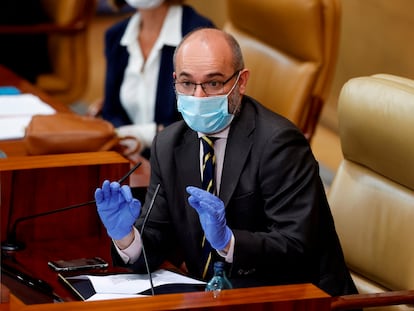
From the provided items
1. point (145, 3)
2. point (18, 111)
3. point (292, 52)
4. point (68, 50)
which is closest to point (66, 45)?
point (68, 50)

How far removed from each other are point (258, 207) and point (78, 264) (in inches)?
18.7

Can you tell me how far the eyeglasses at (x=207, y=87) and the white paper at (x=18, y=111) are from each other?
42.1 inches

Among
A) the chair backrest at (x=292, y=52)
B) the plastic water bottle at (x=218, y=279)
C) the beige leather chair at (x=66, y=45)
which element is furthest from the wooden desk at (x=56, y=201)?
the beige leather chair at (x=66, y=45)

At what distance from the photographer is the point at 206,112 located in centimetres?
255

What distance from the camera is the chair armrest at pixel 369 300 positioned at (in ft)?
7.04

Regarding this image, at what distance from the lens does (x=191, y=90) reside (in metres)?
2.58

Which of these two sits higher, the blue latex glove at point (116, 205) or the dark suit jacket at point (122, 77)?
the dark suit jacket at point (122, 77)

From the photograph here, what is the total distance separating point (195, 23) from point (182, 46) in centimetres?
137

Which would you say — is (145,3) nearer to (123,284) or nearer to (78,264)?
(78,264)

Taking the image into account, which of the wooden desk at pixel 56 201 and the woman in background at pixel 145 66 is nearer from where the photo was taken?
the wooden desk at pixel 56 201

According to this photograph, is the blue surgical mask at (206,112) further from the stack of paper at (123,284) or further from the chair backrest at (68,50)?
the chair backrest at (68,50)

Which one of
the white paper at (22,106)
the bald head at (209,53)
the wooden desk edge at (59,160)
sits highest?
the bald head at (209,53)

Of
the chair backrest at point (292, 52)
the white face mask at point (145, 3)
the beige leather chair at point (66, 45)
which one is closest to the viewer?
the chair backrest at point (292, 52)

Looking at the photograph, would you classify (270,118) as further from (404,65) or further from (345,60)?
(345,60)
